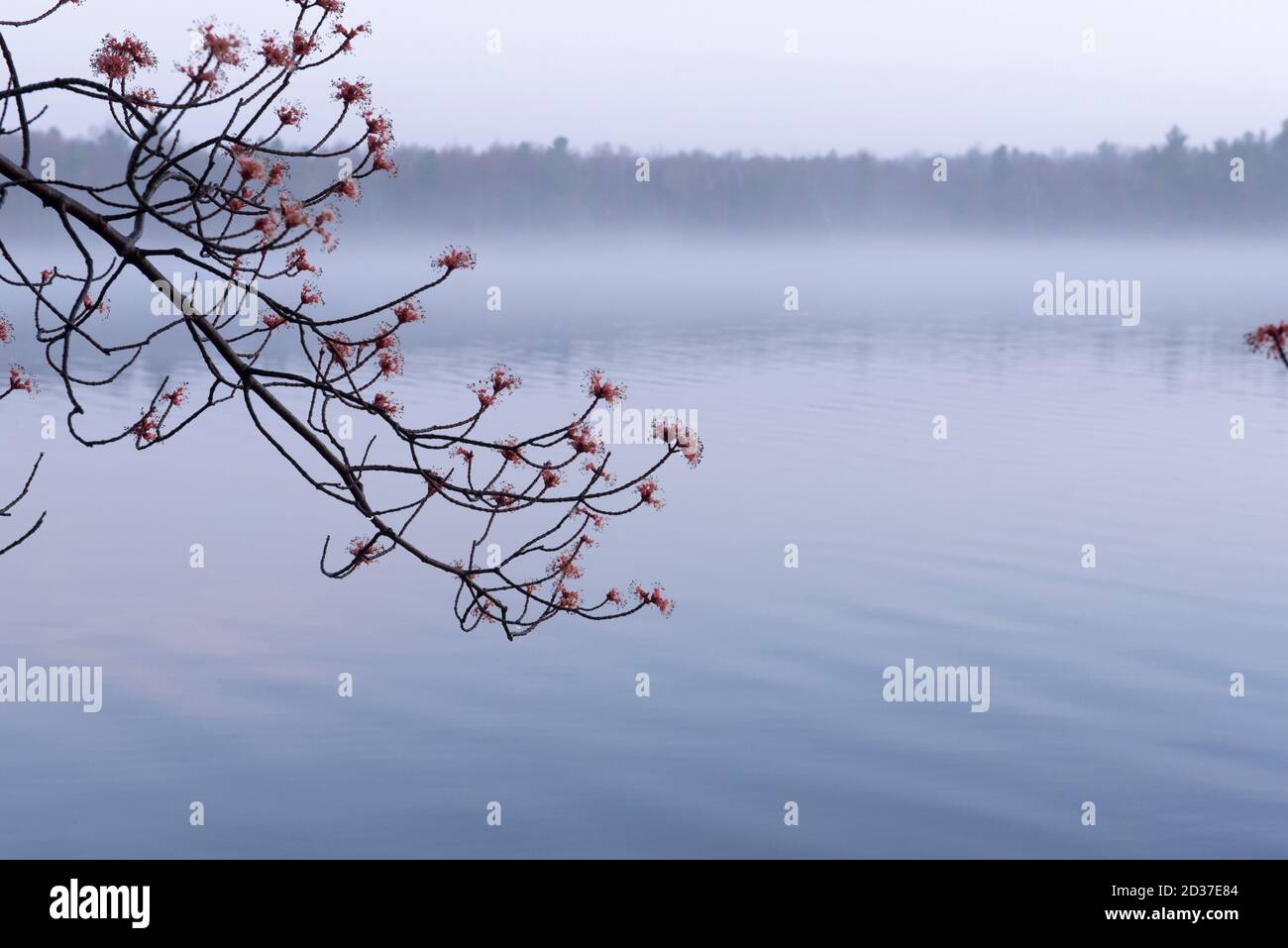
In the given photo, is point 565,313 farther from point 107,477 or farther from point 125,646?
point 125,646

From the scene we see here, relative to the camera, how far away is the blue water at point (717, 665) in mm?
14766

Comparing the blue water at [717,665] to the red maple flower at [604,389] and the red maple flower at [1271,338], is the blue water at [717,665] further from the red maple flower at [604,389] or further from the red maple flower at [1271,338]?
the red maple flower at [1271,338]

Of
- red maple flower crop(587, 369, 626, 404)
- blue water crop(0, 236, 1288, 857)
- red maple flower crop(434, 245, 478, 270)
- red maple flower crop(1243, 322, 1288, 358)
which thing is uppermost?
red maple flower crop(434, 245, 478, 270)

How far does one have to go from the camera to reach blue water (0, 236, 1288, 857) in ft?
48.4

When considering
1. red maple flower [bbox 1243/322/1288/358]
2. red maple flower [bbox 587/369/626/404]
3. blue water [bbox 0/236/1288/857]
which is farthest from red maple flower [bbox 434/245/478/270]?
blue water [bbox 0/236/1288/857]

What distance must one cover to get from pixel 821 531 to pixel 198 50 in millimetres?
22473

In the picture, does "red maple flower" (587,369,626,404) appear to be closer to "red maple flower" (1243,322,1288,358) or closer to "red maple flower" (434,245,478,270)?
"red maple flower" (434,245,478,270)

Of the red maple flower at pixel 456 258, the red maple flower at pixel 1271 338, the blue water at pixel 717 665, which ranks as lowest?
the blue water at pixel 717 665

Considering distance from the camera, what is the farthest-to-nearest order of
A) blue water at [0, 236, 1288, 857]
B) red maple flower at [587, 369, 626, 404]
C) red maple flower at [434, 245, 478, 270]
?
blue water at [0, 236, 1288, 857] < red maple flower at [587, 369, 626, 404] < red maple flower at [434, 245, 478, 270]

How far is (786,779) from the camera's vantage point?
51.1ft

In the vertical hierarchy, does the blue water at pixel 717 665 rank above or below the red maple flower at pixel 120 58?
below

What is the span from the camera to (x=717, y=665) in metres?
19.0
